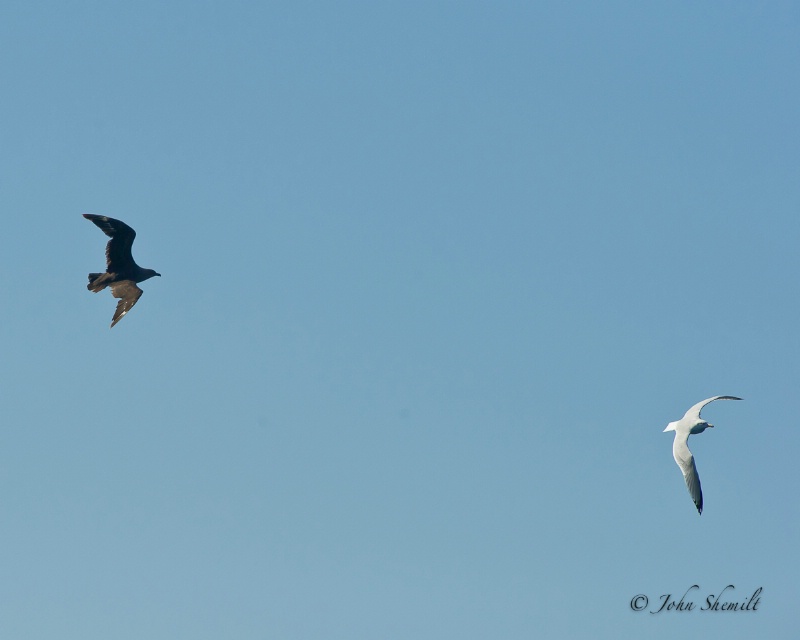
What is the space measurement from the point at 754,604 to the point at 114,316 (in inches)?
1080

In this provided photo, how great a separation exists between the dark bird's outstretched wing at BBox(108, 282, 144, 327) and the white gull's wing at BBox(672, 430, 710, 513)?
2167 centimetres

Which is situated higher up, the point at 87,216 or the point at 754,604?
the point at 87,216

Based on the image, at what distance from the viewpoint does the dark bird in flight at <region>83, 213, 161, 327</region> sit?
5112cm

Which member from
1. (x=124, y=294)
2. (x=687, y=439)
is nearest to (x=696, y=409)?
(x=687, y=439)

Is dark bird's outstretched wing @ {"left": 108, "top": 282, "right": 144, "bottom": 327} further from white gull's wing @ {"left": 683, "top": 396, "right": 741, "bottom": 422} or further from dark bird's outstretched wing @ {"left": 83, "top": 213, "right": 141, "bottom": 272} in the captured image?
white gull's wing @ {"left": 683, "top": 396, "right": 741, "bottom": 422}

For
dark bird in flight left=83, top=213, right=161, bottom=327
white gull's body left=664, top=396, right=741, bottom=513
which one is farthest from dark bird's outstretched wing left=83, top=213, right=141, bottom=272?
white gull's body left=664, top=396, right=741, bottom=513

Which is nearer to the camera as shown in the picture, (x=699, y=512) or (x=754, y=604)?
(x=699, y=512)

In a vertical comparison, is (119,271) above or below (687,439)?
below

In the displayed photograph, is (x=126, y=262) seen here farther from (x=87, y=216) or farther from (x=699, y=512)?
(x=699, y=512)

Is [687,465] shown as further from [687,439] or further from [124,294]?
[124,294]

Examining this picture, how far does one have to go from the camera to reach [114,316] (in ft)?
171

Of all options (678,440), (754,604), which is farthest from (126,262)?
(754,604)

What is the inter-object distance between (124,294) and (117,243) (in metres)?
2.21

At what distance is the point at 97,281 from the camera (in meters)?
51.9
